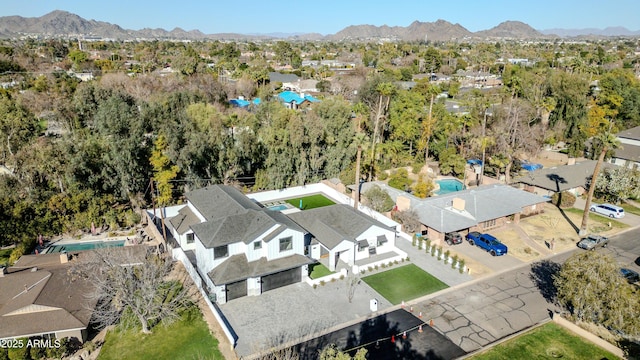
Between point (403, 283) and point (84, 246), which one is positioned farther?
point (84, 246)

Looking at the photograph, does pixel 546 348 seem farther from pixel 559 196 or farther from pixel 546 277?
pixel 559 196

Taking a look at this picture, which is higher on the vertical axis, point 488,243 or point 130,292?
point 130,292

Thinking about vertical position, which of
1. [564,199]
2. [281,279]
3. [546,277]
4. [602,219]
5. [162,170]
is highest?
[162,170]

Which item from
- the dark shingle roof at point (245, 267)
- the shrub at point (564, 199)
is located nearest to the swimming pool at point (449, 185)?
the shrub at point (564, 199)

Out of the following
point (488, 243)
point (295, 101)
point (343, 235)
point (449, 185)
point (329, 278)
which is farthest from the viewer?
point (295, 101)

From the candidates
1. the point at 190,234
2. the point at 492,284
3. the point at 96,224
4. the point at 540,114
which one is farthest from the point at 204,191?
the point at 540,114

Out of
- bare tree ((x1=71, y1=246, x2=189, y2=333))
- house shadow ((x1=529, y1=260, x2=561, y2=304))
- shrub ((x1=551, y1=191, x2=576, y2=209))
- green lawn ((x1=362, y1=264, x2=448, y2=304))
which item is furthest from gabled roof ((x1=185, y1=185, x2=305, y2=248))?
shrub ((x1=551, y1=191, x2=576, y2=209))

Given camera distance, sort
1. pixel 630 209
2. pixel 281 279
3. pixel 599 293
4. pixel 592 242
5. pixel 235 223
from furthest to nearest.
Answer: pixel 630 209 < pixel 592 242 < pixel 235 223 < pixel 281 279 < pixel 599 293

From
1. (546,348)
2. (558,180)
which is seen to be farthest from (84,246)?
(558,180)

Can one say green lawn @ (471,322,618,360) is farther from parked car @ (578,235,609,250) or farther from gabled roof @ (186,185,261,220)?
gabled roof @ (186,185,261,220)
